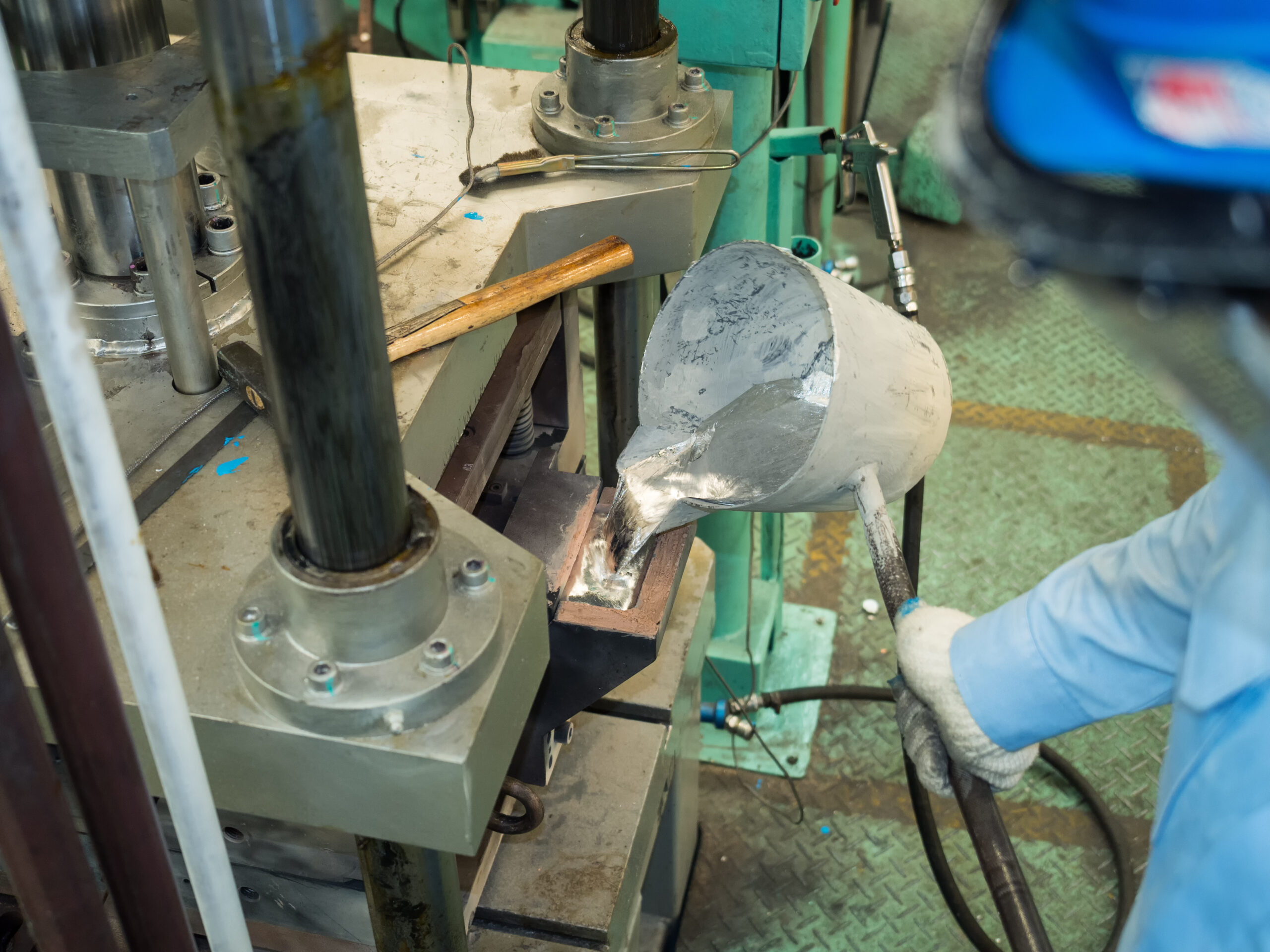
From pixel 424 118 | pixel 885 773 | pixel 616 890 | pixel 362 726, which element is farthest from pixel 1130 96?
pixel 885 773

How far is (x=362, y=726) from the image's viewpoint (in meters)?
0.77

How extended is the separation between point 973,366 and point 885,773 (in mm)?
1315

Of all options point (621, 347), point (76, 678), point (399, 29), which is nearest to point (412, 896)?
point (76, 678)

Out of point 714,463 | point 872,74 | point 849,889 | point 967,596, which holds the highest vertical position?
point 714,463

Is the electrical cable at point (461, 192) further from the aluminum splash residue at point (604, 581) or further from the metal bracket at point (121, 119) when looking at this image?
the aluminum splash residue at point (604, 581)

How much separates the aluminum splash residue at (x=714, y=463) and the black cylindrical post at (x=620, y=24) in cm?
38

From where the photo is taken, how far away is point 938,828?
84.6 inches

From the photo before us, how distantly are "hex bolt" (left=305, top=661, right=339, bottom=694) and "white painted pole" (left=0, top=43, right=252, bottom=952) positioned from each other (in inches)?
3.0

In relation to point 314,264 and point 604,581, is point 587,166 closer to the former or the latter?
point 604,581

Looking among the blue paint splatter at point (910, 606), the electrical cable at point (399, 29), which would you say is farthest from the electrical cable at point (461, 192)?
the electrical cable at point (399, 29)

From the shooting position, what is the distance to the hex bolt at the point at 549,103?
4.29 ft

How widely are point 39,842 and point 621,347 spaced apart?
100 centimetres

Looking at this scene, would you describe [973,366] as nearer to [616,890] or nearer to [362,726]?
[616,890]

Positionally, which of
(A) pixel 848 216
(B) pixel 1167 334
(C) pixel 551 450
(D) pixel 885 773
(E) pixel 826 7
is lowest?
(D) pixel 885 773
